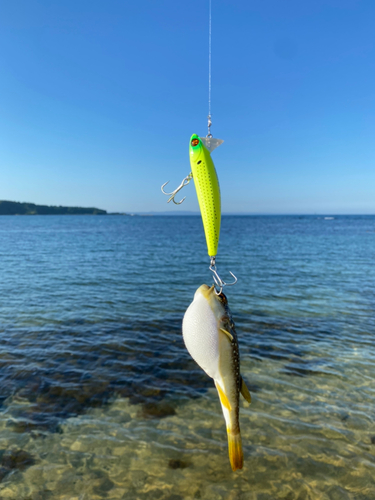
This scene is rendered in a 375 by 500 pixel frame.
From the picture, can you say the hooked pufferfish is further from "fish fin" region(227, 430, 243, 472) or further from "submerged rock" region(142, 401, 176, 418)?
"submerged rock" region(142, 401, 176, 418)

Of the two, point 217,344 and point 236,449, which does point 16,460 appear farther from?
point 217,344

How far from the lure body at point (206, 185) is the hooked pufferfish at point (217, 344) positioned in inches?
21.8

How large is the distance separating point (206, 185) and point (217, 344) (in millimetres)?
1694

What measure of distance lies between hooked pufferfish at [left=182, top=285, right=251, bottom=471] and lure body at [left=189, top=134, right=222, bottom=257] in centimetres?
55

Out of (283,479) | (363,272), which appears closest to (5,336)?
(283,479)

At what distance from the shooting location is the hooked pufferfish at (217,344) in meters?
3.32

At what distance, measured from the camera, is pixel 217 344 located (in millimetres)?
3424

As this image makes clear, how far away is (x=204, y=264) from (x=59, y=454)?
1117 inches

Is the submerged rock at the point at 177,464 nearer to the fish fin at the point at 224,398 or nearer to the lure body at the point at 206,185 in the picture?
the fish fin at the point at 224,398

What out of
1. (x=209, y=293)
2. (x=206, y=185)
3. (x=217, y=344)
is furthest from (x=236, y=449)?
(x=206, y=185)

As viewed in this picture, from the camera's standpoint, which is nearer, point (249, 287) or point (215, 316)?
point (215, 316)

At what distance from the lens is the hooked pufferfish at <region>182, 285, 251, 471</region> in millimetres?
3324

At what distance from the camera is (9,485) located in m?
6.35

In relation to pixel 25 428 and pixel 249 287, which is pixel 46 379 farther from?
pixel 249 287
